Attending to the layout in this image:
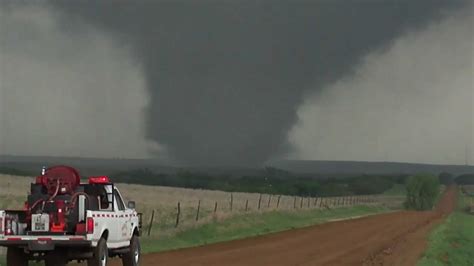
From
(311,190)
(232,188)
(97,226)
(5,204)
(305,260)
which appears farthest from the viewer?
(311,190)

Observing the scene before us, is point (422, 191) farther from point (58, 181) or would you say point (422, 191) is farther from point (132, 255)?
point (58, 181)

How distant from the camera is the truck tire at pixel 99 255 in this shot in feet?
62.7

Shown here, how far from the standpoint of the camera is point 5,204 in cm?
5188

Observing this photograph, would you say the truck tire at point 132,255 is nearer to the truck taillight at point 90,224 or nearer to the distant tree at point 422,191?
the truck taillight at point 90,224

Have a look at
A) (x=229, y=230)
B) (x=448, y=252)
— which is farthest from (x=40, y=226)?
(x=229, y=230)

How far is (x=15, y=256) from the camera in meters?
20.4

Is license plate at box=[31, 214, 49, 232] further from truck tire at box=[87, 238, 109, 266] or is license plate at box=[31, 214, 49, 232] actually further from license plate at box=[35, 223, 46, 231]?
truck tire at box=[87, 238, 109, 266]

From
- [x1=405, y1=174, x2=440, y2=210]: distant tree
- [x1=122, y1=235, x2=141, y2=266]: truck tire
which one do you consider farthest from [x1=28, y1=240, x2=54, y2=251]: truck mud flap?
[x1=405, y1=174, x2=440, y2=210]: distant tree

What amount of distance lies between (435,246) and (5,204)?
91.1ft

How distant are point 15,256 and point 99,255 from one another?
2.57 metres

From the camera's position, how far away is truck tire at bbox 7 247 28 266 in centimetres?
2027

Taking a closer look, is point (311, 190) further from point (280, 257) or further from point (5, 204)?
point (280, 257)

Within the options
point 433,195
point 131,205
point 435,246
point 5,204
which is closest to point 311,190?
point 433,195

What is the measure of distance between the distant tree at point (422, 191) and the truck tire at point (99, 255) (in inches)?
5854
